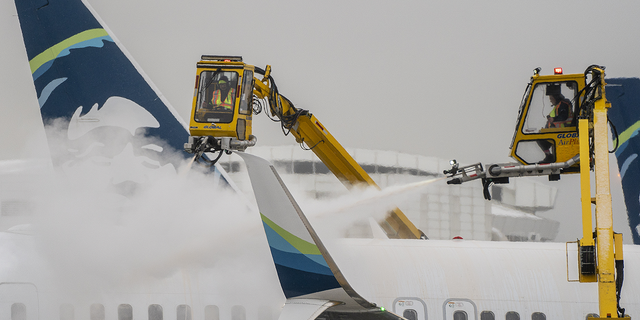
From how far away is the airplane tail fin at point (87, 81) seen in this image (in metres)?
12.5

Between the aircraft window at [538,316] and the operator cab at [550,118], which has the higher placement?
the operator cab at [550,118]

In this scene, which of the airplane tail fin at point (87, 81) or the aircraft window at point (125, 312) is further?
the airplane tail fin at point (87, 81)

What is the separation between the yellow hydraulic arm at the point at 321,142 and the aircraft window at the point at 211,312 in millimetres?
3759

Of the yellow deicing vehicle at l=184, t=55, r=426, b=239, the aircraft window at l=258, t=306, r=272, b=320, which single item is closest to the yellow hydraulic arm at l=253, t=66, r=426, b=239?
the yellow deicing vehicle at l=184, t=55, r=426, b=239

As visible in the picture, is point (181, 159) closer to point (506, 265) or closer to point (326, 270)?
point (326, 270)

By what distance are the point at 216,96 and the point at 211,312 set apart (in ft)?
12.7

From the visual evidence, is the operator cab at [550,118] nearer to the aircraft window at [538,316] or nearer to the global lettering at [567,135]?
the global lettering at [567,135]

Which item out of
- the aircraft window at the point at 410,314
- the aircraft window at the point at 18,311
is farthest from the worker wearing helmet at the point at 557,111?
the aircraft window at the point at 18,311

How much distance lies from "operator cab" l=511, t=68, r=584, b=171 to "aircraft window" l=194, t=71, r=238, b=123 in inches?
205

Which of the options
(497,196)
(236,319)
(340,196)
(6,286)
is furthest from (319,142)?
(497,196)

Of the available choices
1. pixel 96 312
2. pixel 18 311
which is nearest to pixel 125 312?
pixel 96 312

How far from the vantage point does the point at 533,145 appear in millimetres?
10703

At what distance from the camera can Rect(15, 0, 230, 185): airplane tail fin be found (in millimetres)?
12539

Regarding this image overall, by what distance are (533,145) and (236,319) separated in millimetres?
6205
